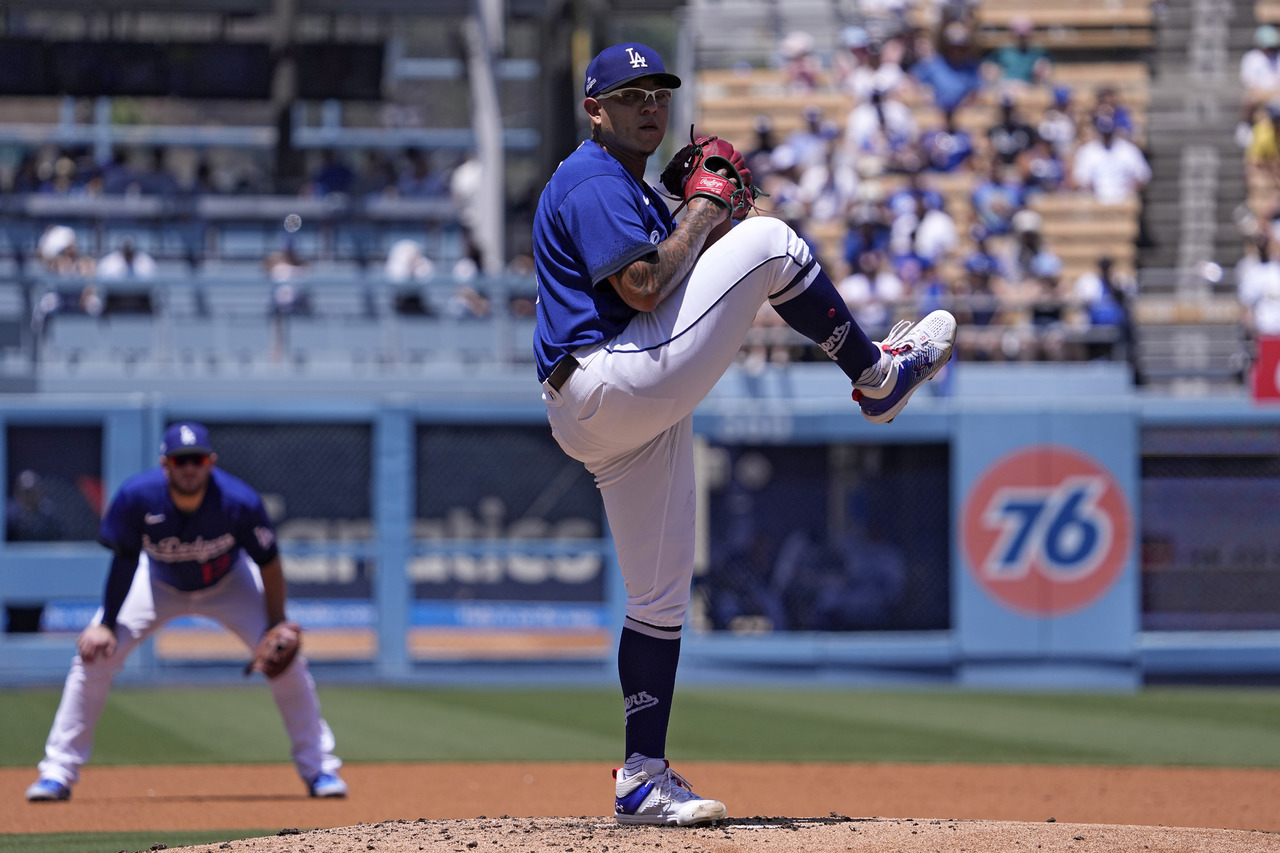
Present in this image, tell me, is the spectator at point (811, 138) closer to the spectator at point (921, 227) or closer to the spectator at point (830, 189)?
the spectator at point (830, 189)

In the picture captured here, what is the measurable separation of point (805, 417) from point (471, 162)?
6734 mm

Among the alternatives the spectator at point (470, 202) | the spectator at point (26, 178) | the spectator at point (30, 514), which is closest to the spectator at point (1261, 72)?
the spectator at point (470, 202)

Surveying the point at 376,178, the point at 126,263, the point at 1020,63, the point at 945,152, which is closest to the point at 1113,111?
the point at 1020,63

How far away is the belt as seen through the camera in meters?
4.29

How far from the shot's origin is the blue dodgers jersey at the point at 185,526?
22.8ft

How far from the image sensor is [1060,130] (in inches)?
669

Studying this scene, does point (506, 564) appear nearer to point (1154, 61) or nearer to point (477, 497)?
point (477, 497)

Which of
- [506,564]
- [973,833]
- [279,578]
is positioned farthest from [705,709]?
[973,833]

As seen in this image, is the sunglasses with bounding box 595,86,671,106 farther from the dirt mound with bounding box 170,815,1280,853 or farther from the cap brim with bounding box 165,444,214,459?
the cap brim with bounding box 165,444,214,459

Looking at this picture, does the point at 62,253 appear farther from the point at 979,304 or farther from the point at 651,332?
the point at 651,332

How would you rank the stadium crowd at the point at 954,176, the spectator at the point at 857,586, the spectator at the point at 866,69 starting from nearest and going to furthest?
the spectator at the point at 857,586, the stadium crowd at the point at 954,176, the spectator at the point at 866,69

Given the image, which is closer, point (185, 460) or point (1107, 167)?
point (185, 460)

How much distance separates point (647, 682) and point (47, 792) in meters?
3.64

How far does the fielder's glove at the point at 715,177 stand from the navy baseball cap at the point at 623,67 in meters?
0.21
